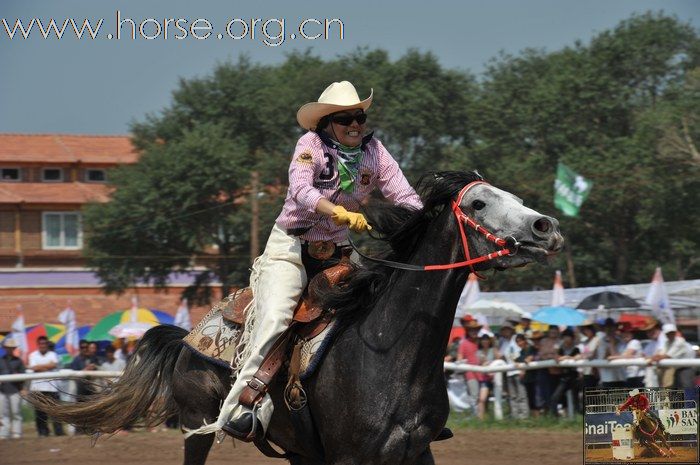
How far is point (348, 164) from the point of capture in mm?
5918

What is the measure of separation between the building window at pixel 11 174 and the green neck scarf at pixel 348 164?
45453 mm

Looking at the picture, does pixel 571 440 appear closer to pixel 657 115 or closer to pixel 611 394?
pixel 611 394

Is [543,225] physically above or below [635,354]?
above

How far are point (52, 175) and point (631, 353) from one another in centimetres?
4114

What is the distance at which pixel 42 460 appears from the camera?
37.0 feet

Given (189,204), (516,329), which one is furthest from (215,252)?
(516,329)

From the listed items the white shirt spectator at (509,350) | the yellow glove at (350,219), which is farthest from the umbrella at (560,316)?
the yellow glove at (350,219)

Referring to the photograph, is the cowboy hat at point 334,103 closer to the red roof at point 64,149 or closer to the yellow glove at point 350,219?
the yellow glove at point 350,219

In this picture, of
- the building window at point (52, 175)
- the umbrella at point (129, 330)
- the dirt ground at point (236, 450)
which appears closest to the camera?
the dirt ground at point (236, 450)

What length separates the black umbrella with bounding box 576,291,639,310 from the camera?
16.0 m

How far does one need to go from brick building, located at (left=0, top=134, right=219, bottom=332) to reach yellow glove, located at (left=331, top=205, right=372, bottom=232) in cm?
3946

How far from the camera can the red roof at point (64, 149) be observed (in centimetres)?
A: 4797

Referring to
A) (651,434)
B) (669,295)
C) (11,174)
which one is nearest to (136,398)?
(651,434)

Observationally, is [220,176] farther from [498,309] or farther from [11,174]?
[498,309]
